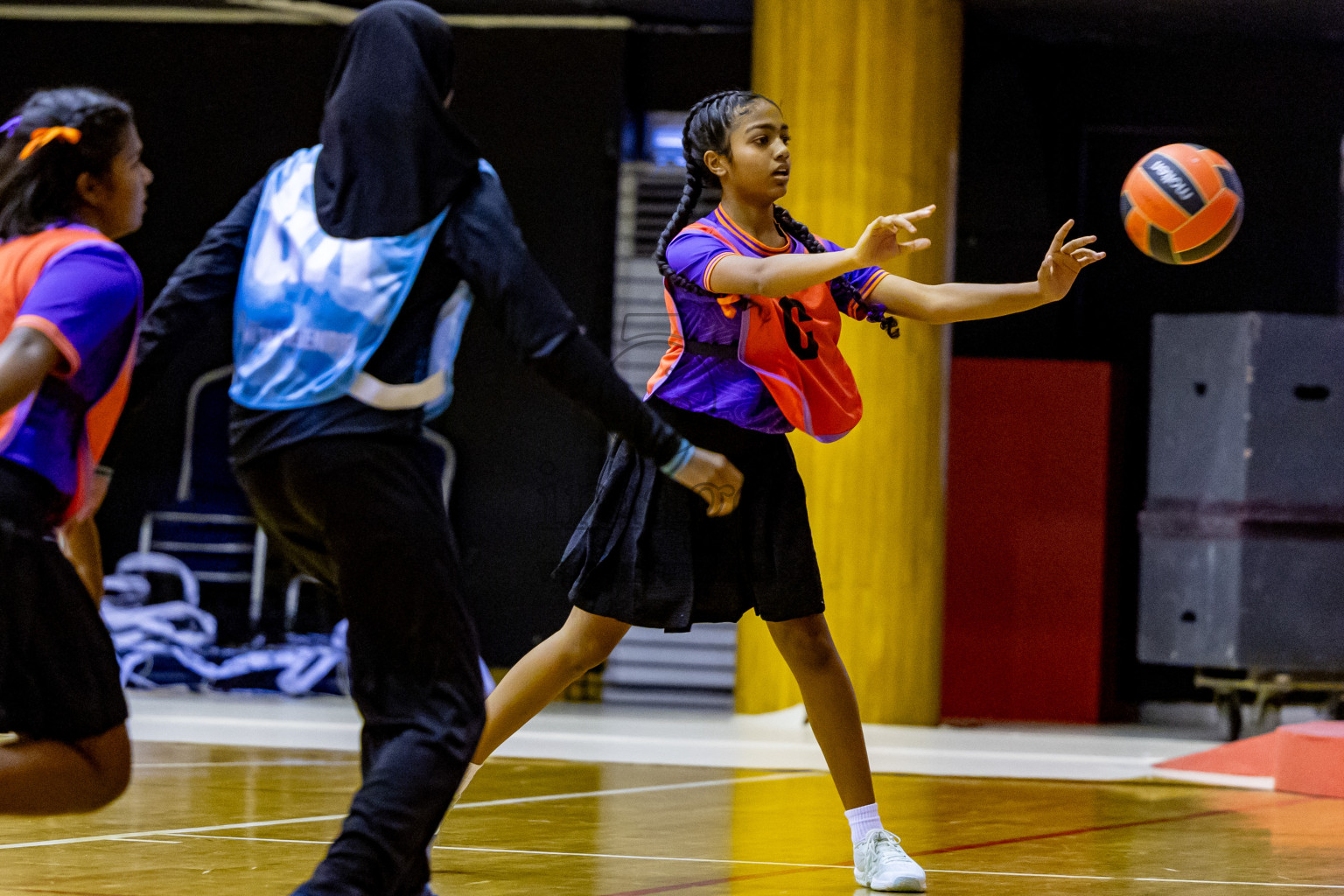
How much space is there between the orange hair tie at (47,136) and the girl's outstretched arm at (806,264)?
1248mm

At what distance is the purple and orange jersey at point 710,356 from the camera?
3594 millimetres

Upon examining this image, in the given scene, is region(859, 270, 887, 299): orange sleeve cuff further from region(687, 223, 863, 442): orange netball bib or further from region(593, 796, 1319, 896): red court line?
region(593, 796, 1319, 896): red court line

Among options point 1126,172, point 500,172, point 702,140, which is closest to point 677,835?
point 702,140

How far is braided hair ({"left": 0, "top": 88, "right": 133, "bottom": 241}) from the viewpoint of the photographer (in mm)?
2779

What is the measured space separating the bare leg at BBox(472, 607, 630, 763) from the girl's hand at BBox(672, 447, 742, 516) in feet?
3.39

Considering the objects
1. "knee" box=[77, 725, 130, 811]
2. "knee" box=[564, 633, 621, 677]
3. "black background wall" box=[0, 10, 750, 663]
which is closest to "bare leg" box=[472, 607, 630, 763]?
"knee" box=[564, 633, 621, 677]

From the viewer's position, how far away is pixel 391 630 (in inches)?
102

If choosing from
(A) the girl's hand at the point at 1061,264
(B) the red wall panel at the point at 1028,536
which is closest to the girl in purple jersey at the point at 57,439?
(A) the girl's hand at the point at 1061,264

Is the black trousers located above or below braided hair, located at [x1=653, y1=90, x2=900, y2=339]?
below

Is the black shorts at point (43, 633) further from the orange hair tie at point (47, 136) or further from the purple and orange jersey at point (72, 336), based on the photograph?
the orange hair tie at point (47, 136)

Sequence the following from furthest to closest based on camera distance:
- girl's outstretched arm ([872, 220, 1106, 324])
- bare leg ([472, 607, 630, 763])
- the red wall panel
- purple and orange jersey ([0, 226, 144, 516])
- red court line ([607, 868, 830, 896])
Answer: the red wall panel
bare leg ([472, 607, 630, 763])
girl's outstretched arm ([872, 220, 1106, 324])
red court line ([607, 868, 830, 896])
purple and orange jersey ([0, 226, 144, 516])

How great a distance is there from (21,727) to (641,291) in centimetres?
684

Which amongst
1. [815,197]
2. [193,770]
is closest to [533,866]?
[193,770]

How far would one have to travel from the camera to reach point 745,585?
363 cm
